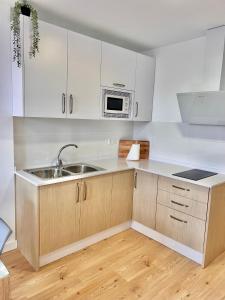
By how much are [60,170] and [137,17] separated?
1731mm

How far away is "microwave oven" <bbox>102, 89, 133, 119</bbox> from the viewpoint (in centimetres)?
266

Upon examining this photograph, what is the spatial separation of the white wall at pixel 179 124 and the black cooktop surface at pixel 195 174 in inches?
6.2

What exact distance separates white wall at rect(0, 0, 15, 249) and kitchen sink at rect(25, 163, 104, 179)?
0.23 meters

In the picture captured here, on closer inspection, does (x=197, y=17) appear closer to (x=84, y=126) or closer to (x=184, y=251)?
(x=84, y=126)

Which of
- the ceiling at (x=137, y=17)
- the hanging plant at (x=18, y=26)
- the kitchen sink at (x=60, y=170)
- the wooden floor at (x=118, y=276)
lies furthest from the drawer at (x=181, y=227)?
the hanging plant at (x=18, y=26)

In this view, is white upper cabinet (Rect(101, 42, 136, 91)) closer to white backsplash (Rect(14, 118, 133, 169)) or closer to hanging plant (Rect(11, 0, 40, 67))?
white backsplash (Rect(14, 118, 133, 169))

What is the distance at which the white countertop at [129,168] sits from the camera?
207 centimetres

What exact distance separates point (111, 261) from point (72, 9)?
2.40m

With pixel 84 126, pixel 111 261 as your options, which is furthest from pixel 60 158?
pixel 111 261

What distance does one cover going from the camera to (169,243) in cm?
251

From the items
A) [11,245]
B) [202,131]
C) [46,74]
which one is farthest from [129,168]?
[11,245]

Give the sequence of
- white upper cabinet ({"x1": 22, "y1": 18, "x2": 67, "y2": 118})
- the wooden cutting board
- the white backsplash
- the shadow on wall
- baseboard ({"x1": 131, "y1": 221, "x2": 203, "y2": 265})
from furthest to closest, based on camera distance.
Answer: the wooden cutting board < the shadow on wall < the white backsplash < baseboard ({"x1": 131, "y1": 221, "x2": 203, "y2": 265}) < white upper cabinet ({"x1": 22, "y1": 18, "x2": 67, "y2": 118})

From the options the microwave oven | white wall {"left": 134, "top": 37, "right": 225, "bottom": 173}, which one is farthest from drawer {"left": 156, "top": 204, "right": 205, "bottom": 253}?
the microwave oven

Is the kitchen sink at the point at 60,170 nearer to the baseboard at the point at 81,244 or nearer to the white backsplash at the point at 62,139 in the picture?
the white backsplash at the point at 62,139
